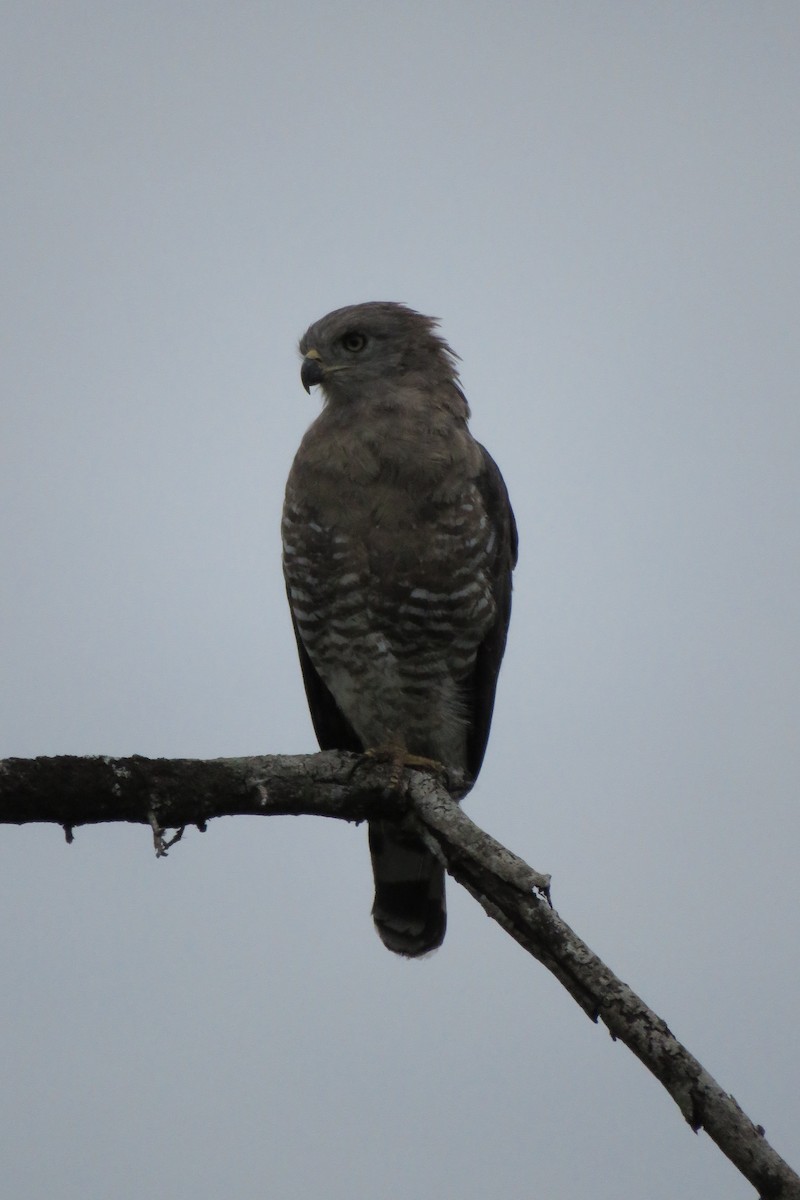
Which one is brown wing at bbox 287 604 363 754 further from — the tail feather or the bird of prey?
the tail feather

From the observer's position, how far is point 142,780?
4.28 meters

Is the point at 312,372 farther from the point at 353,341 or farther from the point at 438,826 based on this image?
the point at 438,826

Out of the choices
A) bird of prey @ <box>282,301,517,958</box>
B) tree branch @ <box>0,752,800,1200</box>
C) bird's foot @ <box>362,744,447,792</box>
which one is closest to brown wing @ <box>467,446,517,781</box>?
bird of prey @ <box>282,301,517,958</box>

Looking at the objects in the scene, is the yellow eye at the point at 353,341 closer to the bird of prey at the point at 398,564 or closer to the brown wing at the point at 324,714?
the bird of prey at the point at 398,564

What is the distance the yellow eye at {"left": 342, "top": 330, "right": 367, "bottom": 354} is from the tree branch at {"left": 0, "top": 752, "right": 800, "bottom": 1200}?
8.38 feet

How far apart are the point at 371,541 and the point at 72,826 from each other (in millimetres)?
2344

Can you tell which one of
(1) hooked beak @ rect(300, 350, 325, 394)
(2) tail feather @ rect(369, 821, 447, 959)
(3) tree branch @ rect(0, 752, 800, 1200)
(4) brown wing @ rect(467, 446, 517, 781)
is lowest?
(3) tree branch @ rect(0, 752, 800, 1200)

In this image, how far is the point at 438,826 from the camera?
5.11 m

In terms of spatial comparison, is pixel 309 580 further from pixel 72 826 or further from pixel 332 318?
pixel 72 826

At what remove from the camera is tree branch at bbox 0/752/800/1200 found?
3682 millimetres

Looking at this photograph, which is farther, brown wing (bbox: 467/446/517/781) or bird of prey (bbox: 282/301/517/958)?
brown wing (bbox: 467/446/517/781)

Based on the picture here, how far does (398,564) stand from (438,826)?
141 cm

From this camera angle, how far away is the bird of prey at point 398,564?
615cm

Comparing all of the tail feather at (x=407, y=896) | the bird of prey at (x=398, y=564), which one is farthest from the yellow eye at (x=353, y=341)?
the tail feather at (x=407, y=896)
